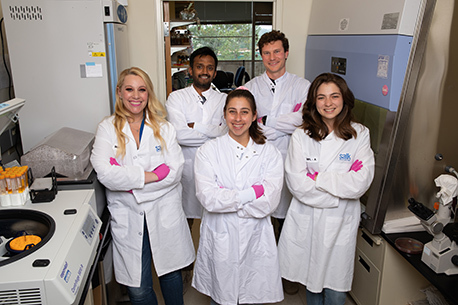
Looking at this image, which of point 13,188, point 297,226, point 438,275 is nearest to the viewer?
point 13,188

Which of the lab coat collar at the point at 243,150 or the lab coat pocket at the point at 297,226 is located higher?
the lab coat collar at the point at 243,150

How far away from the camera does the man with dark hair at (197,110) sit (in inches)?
101

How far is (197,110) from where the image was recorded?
2646mm

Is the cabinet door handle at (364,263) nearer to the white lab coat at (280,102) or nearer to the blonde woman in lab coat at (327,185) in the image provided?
the blonde woman in lab coat at (327,185)

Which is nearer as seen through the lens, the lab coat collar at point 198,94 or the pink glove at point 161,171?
the pink glove at point 161,171

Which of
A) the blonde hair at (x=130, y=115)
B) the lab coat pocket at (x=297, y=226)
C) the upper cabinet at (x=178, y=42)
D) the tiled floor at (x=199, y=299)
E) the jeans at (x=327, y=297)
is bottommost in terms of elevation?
the tiled floor at (x=199, y=299)

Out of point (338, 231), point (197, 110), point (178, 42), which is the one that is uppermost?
point (178, 42)

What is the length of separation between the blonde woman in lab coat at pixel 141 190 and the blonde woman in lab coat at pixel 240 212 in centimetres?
17

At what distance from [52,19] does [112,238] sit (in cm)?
140

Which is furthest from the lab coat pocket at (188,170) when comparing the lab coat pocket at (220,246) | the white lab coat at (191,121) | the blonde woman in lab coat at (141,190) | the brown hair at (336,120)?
the brown hair at (336,120)

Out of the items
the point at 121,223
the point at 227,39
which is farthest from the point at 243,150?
the point at 227,39

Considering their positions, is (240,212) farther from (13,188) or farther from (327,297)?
(13,188)

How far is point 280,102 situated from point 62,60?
1416mm

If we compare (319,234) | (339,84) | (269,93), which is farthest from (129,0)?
(319,234)
